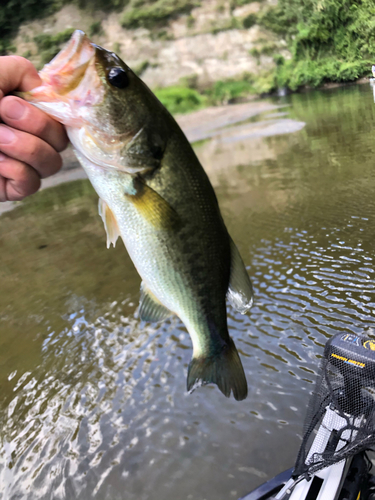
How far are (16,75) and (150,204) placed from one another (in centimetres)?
55

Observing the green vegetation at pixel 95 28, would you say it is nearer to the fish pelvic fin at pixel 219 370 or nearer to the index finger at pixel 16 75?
the index finger at pixel 16 75

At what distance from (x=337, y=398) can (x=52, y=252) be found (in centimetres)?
653

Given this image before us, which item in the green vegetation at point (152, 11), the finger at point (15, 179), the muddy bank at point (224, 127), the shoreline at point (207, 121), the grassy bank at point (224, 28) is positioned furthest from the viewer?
the green vegetation at point (152, 11)

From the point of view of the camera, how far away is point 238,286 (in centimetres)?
128

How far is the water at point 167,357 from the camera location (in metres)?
2.63

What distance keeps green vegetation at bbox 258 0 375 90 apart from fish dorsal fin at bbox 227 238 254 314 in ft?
42.5

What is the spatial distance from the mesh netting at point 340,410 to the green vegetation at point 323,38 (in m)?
12.5

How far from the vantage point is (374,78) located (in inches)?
465

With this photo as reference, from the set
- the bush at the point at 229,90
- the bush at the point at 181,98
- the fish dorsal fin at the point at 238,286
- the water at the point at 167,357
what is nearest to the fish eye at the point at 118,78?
the fish dorsal fin at the point at 238,286

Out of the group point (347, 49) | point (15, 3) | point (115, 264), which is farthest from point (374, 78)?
point (15, 3)

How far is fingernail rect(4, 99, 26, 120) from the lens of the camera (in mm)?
1070

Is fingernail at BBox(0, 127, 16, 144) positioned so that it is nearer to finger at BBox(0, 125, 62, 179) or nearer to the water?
finger at BBox(0, 125, 62, 179)

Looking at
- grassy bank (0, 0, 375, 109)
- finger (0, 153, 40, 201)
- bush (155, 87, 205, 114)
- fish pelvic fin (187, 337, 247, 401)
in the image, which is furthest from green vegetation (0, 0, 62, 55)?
fish pelvic fin (187, 337, 247, 401)

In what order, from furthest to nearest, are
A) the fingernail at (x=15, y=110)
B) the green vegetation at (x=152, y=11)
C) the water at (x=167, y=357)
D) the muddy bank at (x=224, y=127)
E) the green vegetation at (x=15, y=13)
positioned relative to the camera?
the green vegetation at (x=152, y=11)
the green vegetation at (x=15, y=13)
the muddy bank at (x=224, y=127)
the water at (x=167, y=357)
the fingernail at (x=15, y=110)
